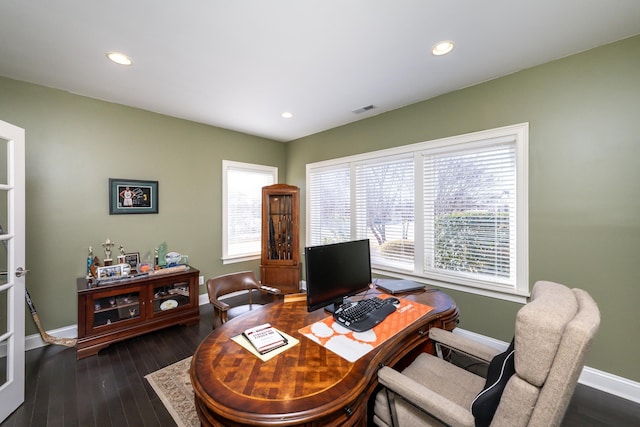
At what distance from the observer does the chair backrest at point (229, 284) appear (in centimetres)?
244

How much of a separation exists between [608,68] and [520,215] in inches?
49.6

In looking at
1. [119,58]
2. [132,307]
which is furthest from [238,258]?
[119,58]

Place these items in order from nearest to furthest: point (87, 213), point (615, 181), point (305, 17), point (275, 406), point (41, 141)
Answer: point (275, 406), point (305, 17), point (615, 181), point (41, 141), point (87, 213)

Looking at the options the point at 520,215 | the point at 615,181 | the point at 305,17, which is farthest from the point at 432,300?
the point at 305,17

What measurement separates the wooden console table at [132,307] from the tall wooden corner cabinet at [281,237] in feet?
3.79

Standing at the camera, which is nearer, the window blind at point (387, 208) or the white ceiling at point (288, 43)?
the white ceiling at point (288, 43)

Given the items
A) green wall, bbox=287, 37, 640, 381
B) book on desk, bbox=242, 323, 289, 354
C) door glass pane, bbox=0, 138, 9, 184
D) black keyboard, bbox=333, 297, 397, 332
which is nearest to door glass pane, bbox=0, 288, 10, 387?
door glass pane, bbox=0, 138, 9, 184

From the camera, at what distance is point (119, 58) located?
2125 mm

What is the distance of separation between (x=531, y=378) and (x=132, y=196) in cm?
388

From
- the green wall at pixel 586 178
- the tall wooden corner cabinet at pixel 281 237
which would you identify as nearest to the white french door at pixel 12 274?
the tall wooden corner cabinet at pixel 281 237

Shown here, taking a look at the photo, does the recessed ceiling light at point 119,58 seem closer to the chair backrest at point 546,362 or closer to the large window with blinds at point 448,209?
the large window with blinds at point 448,209

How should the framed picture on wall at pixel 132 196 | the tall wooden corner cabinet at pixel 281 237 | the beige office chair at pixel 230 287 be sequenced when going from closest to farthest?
the beige office chair at pixel 230 287 → the framed picture on wall at pixel 132 196 → the tall wooden corner cabinet at pixel 281 237

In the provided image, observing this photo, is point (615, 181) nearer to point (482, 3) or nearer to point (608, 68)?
point (608, 68)

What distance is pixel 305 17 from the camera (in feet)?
Result: 5.54
